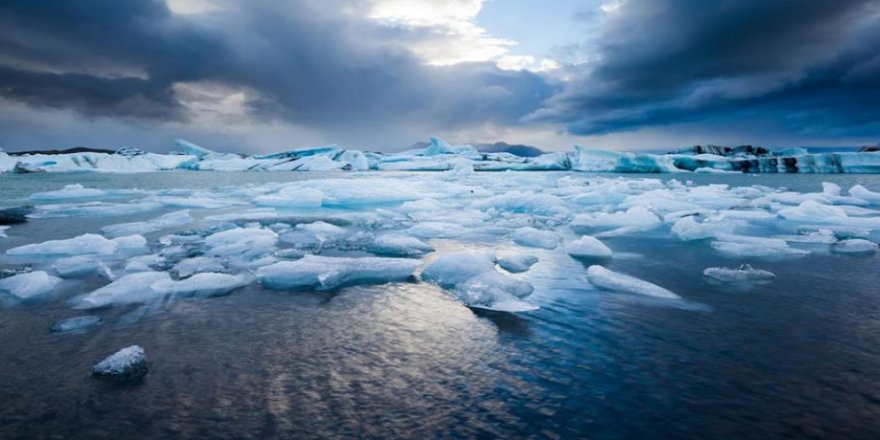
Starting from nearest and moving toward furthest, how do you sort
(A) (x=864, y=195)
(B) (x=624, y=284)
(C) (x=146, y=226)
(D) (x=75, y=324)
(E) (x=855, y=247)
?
(D) (x=75, y=324) → (B) (x=624, y=284) → (E) (x=855, y=247) → (C) (x=146, y=226) → (A) (x=864, y=195)

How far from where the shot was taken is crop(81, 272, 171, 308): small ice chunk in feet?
14.2

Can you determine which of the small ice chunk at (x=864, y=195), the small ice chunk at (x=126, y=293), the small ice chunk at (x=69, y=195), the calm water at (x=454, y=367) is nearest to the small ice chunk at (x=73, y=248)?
the small ice chunk at (x=126, y=293)

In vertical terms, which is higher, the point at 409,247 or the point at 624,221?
the point at 624,221

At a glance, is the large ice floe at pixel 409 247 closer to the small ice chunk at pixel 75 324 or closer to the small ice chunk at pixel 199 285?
the small ice chunk at pixel 199 285

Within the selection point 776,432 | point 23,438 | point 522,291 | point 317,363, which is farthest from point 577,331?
point 23,438

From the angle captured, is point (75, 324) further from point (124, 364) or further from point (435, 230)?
point (435, 230)

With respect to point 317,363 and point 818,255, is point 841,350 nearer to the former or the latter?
point 317,363

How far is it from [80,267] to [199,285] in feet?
7.18

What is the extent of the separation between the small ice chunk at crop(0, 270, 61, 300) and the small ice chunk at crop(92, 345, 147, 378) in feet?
7.92

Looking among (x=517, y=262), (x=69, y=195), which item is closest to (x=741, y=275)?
(x=517, y=262)

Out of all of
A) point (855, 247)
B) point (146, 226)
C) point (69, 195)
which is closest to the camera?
point (855, 247)

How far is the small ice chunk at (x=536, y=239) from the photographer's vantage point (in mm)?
7422

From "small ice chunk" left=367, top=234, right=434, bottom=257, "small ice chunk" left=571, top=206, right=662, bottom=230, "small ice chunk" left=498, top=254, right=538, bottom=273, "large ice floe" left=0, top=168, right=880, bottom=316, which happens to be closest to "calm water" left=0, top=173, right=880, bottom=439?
"large ice floe" left=0, top=168, right=880, bottom=316

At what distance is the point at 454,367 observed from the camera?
10.2 feet
